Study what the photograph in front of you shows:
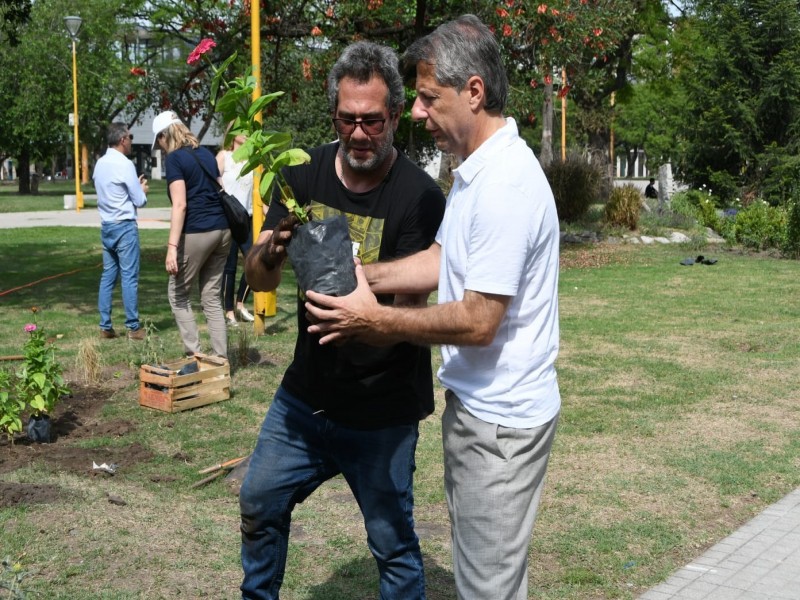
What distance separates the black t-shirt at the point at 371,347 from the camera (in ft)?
10.7

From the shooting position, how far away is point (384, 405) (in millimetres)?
3254

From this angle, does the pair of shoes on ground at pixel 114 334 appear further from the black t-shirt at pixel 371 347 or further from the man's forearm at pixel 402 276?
the man's forearm at pixel 402 276

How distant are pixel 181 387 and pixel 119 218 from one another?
3219 mm

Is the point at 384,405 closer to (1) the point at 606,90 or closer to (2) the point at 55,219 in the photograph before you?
(2) the point at 55,219

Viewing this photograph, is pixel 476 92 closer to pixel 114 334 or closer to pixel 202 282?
pixel 202 282

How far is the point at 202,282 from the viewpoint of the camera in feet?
26.9

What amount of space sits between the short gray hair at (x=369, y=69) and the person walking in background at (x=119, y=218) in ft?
22.5

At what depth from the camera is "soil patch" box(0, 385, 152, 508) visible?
5.25m

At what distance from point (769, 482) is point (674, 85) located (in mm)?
34793

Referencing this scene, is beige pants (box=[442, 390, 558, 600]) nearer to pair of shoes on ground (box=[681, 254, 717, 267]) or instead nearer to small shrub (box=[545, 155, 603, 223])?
pair of shoes on ground (box=[681, 254, 717, 267])

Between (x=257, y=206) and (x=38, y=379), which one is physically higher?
(x=257, y=206)

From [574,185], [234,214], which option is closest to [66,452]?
[234,214]

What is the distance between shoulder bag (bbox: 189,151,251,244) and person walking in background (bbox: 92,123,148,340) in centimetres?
201

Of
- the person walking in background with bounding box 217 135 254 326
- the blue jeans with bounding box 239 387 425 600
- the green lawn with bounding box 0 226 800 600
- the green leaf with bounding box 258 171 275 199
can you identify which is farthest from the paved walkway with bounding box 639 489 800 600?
the person walking in background with bounding box 217 135 254 326
